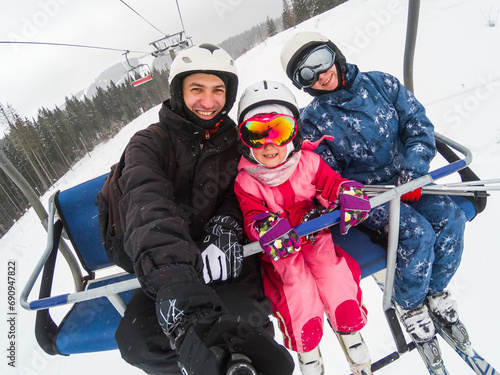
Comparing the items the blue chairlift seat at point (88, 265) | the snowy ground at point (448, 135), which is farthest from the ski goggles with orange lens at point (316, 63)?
the snowy ground at point (448, 135)

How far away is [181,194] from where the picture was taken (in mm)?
1761

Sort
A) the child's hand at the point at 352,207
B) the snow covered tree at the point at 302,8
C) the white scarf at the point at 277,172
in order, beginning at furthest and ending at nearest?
the snow covered tree at the point at 302,8 → the white scarf at the point at 277,172 → the child's hand at the point at 352,207

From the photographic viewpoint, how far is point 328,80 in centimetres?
196

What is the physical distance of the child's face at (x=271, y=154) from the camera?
1.68 m

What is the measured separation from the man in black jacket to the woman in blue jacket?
0.64 meters

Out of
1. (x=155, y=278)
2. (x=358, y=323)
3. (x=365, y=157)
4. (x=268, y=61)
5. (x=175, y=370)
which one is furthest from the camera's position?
(x=268, y=61)

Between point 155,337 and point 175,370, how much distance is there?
0.63ft

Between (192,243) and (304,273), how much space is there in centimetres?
73

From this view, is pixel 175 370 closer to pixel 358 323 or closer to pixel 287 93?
pixel 358 323

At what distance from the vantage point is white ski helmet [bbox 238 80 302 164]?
5.72 feet

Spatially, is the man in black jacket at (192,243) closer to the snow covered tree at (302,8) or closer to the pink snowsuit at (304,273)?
the pink snowsuit at (304,273)

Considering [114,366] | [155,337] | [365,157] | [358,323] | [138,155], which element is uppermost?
[138,155]

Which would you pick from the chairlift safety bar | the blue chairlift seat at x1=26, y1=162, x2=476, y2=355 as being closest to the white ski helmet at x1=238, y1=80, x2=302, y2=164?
the chairlift safety bar

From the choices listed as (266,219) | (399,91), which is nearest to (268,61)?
(399,91)
